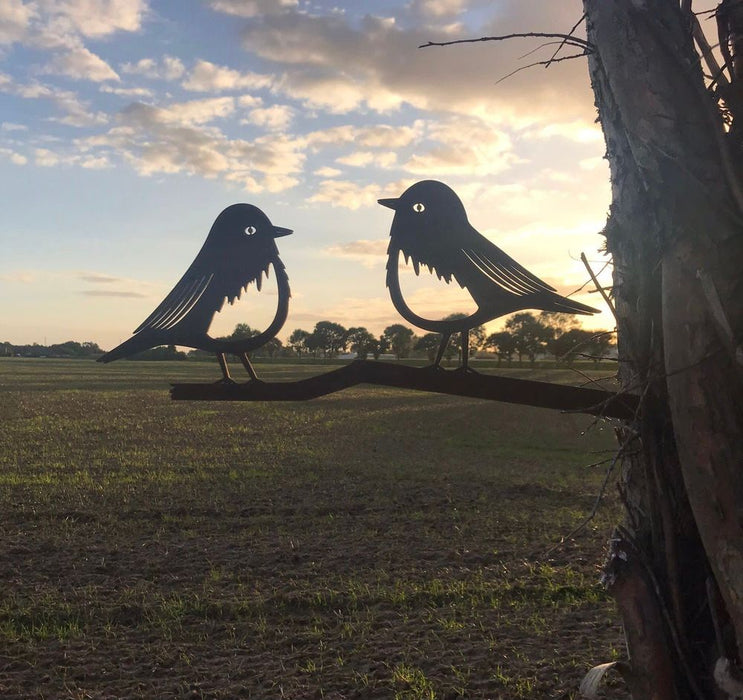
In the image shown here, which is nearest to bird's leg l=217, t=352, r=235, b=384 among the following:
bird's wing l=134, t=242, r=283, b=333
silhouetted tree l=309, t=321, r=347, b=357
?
bird's wing l=134, t=242, r=283, b=333

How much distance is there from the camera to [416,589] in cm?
579

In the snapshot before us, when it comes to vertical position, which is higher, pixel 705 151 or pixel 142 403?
pixel 705 151

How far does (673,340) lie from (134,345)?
244cm

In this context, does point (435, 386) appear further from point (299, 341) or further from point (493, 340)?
point (299, 341)

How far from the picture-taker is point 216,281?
11.6 ft

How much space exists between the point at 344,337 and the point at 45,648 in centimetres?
2684

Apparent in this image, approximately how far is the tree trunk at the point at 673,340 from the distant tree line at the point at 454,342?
0.92 ft

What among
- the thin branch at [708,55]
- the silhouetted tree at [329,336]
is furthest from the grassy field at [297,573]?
the silhouetted tree at [329,336]

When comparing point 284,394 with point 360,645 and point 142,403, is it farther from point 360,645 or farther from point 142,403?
point 142,403

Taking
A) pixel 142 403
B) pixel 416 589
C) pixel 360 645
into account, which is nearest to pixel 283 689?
pixel 360 645

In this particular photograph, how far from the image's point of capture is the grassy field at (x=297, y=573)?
4453mm

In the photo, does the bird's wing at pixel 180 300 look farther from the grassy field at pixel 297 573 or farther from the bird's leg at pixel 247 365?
the grassy field at pixel 297 573

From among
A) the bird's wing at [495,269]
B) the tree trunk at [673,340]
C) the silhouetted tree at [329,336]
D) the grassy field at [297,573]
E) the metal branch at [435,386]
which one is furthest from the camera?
the silhouetted tree at [329,336]

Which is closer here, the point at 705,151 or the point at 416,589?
the point at 705,151
